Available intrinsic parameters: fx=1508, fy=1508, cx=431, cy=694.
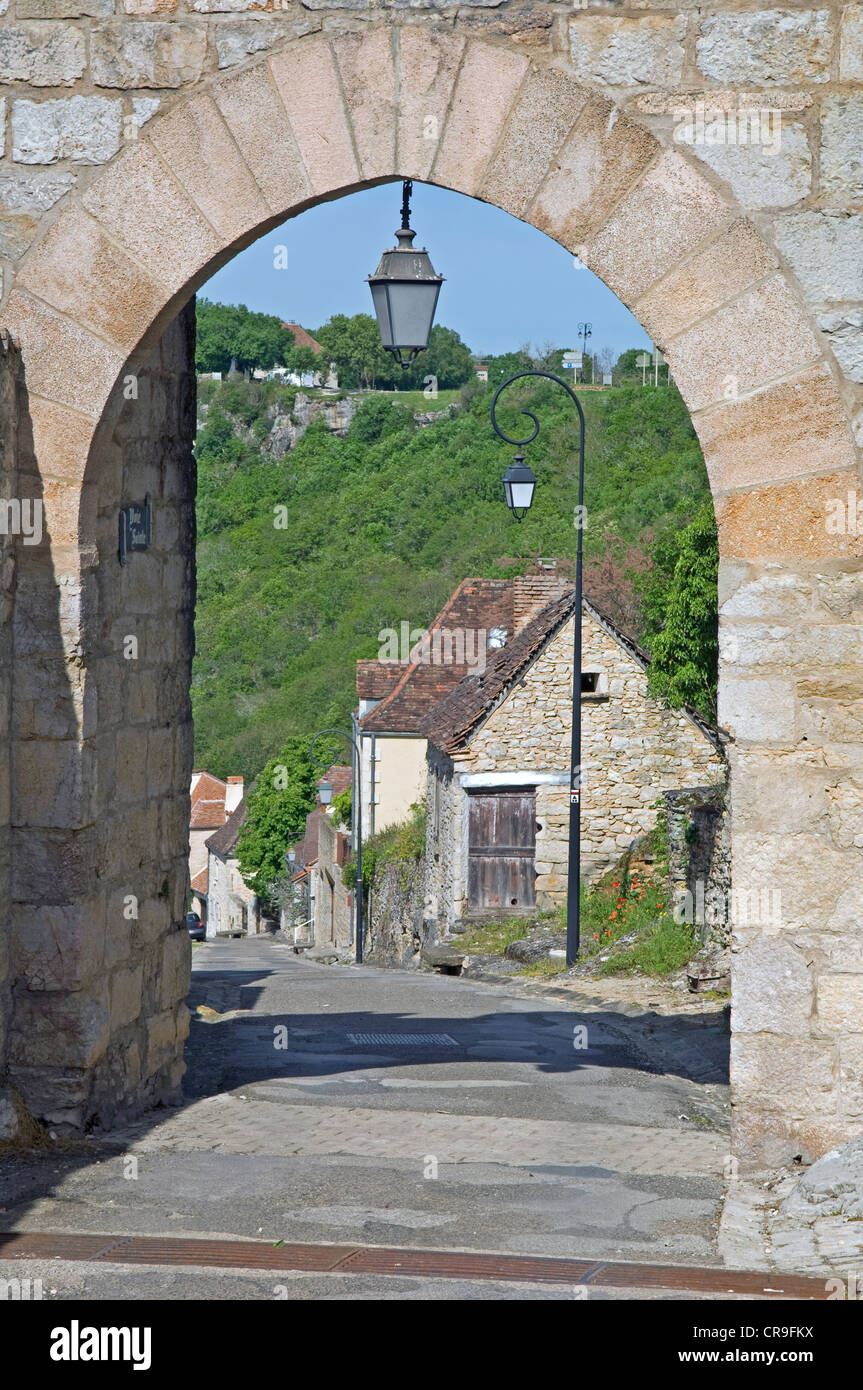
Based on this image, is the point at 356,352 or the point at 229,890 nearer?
the point at 229,890

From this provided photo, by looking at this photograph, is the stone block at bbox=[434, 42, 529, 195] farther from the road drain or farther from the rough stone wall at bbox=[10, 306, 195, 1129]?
the road drain

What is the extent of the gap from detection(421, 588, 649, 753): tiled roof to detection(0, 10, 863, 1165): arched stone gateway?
14.6 metres

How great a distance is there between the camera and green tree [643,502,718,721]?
14852mm

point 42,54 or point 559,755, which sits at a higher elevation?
point 42,54

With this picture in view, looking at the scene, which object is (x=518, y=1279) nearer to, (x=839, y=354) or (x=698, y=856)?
(x=839, y=354)

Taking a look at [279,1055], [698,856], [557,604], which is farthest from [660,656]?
[279,1055]

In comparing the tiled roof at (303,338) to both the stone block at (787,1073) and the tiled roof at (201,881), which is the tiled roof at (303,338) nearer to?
the tiled roof at (201,881)

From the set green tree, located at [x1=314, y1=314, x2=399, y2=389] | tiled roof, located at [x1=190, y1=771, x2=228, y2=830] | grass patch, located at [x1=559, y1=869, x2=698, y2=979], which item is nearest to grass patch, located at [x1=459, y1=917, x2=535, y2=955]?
grass patch, located at [x1=559, y1=869, x2=698, y2=979]

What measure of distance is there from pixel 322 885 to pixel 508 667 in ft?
61.1

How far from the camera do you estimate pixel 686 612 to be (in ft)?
49.6

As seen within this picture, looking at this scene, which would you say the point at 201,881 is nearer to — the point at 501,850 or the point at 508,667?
the point at 501,850

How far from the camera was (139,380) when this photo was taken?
538 centimetres

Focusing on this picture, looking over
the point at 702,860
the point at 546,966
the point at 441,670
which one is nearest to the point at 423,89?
the point at 702,860

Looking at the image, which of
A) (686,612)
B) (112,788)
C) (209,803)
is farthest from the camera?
(209,803)
